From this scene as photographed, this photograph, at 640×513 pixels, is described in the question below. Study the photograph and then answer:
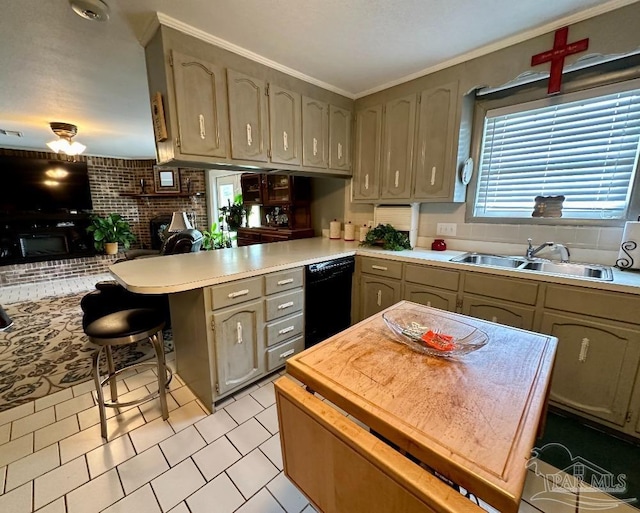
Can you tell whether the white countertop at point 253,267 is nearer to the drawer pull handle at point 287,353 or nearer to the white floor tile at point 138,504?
the drawer pull handle at point 287,353

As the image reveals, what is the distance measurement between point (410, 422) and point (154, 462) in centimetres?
153

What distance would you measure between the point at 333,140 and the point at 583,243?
2.23 m

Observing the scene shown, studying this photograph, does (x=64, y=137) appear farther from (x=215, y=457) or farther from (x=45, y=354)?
(x=215, y=457)

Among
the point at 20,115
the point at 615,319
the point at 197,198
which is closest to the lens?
the point at 615,319

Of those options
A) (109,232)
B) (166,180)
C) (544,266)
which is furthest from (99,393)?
(166,180)

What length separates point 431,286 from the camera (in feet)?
7.39

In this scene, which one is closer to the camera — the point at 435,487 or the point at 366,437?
the point at 435,487

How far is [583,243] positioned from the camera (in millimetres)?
2078

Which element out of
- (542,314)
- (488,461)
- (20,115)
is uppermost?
(20,115)

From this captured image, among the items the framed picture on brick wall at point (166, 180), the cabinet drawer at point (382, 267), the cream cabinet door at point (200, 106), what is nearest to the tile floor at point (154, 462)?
the cabinet drawer at point (382, 267)

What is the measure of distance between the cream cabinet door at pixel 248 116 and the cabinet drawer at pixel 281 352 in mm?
1497

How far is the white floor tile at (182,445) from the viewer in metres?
1.54

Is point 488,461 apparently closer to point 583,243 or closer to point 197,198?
point 583,243

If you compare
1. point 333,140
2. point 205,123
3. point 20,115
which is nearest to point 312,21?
point 205,123
